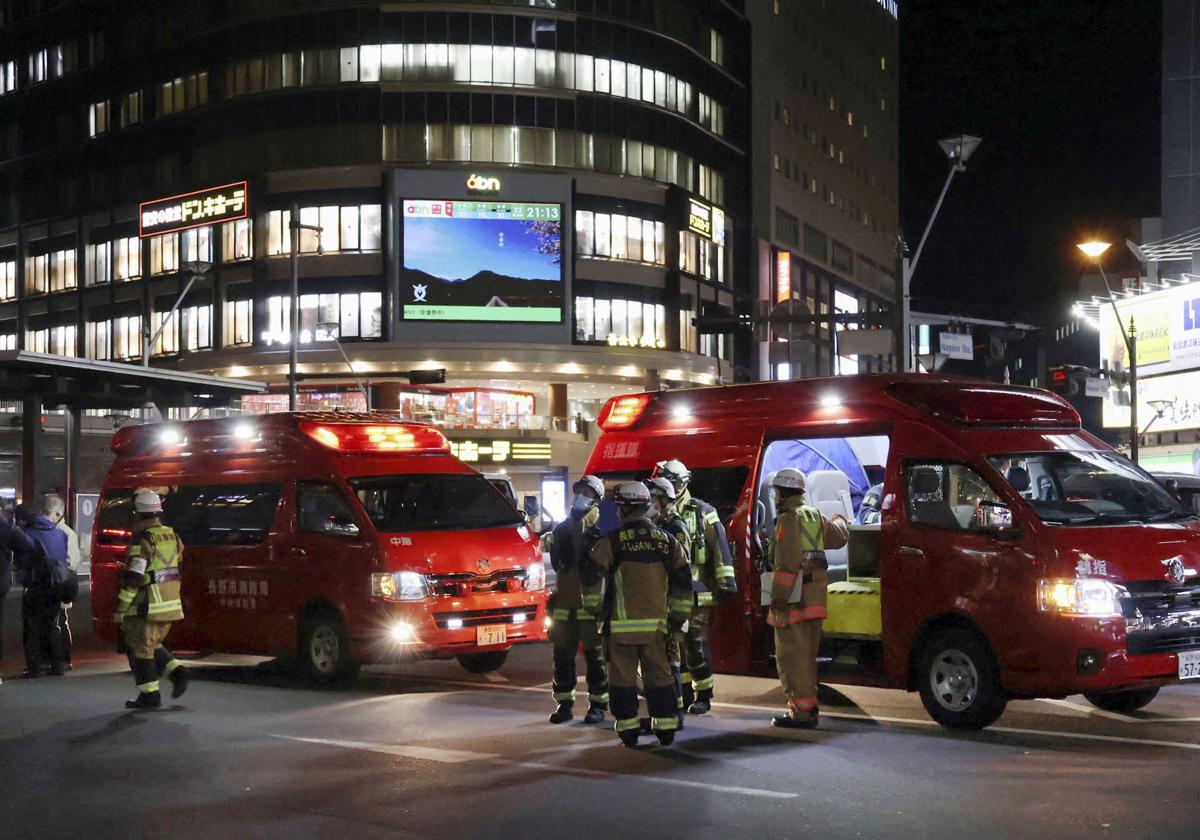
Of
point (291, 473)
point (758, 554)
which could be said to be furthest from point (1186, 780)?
point (291, 473)

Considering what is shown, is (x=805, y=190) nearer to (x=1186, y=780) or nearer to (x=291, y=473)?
(x=291, y=473)

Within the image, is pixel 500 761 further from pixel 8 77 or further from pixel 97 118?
pixel 8 77

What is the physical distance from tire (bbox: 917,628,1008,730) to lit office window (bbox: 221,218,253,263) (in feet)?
185

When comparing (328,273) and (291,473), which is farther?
(328,273)

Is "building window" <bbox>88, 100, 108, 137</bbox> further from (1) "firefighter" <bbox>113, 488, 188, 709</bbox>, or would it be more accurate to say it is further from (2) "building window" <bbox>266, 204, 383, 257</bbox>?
(1) "firefighter" <bbox>113, 488, 188, 709</bbox>

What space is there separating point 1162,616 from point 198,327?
6049cm

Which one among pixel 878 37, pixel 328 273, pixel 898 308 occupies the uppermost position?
pixel 878 37

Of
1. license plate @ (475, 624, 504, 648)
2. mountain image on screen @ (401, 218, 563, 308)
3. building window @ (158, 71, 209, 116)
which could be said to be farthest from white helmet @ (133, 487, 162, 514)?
building window @ (158, 71, 209, 116)

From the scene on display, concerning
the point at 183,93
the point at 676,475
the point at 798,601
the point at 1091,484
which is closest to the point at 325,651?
the point at 676,475

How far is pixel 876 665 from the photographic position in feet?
38.5

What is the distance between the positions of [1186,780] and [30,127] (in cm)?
7951

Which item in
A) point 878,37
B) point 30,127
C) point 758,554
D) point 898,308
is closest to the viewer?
point 758,554

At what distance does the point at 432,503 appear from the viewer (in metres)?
14.6

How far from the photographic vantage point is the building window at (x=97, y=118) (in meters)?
72.9
